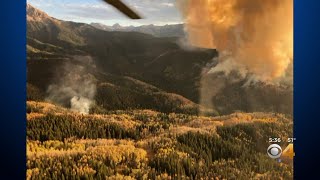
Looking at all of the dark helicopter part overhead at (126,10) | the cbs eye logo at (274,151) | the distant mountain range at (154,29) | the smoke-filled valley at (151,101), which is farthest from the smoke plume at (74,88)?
the cbs eye logo at (274,151)

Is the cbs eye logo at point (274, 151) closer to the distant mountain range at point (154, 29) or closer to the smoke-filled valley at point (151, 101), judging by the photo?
the smoke-filled valley at point (151, 101)

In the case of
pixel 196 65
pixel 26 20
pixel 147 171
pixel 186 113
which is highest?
pixel 26 20

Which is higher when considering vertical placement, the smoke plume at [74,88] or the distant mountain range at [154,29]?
the distant mountain range at [154,29]

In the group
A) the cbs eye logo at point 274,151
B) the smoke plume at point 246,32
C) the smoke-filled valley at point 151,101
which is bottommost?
the cbs eye logo at point 274,151

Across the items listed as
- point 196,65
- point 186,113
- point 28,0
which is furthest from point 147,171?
Answer: point 28,0

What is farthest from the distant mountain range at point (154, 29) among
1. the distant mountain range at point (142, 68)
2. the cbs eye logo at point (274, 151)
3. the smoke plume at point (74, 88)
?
the cbs eye logo at point (274, 151)

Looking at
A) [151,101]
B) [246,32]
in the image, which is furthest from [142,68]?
[246,32]

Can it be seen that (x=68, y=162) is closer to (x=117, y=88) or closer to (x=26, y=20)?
(x=117, y=88)
